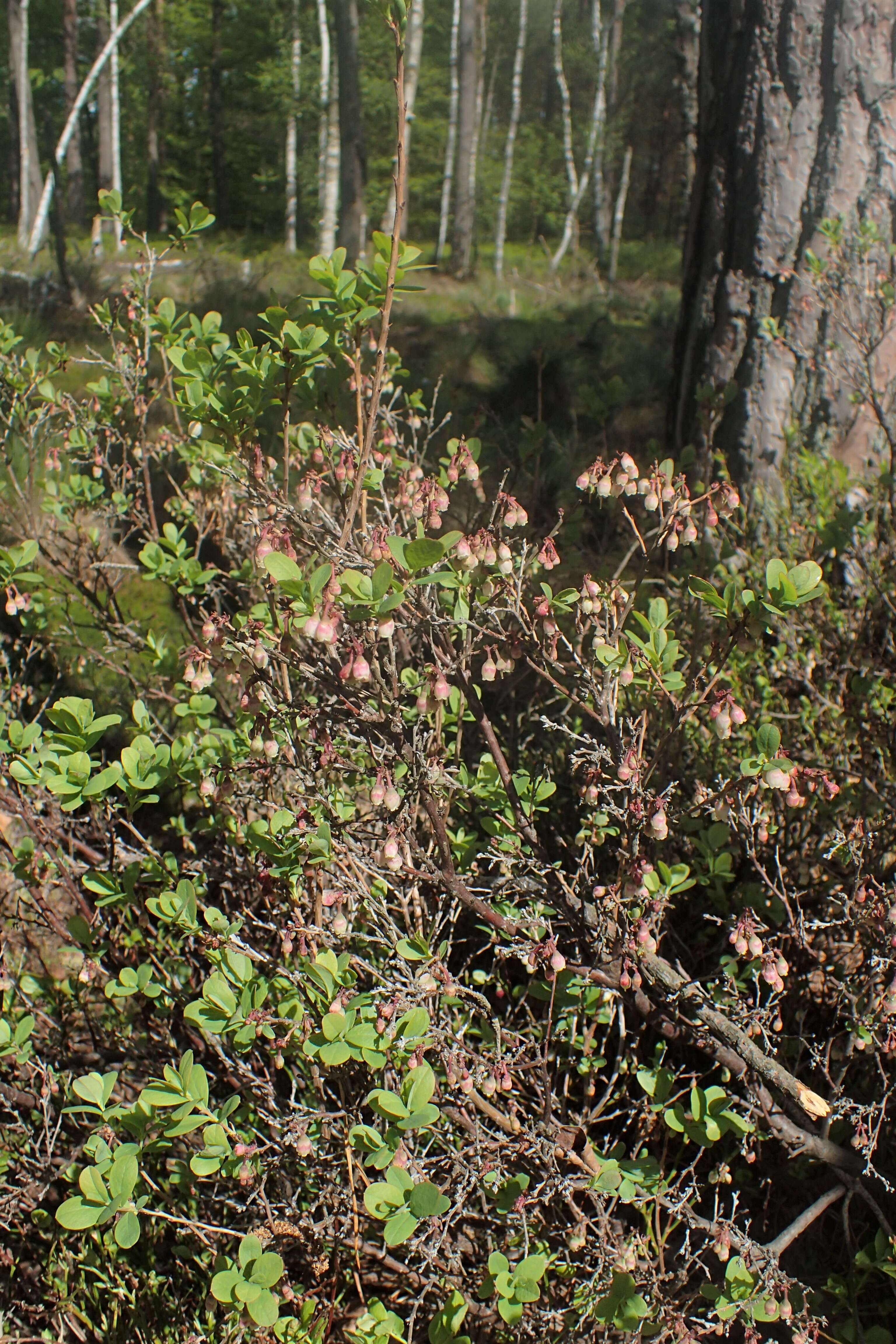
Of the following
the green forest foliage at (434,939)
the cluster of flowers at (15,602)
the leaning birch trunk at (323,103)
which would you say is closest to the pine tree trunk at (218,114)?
the leaning birch trunk at (323,103)

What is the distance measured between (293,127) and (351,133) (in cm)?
1221

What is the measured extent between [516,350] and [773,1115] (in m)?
6.67

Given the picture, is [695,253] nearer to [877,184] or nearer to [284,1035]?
[877,184]

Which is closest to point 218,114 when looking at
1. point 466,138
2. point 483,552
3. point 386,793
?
point 466,138

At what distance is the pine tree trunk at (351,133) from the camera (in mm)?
11078

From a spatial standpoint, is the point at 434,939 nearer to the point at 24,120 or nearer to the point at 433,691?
the point at 433,691

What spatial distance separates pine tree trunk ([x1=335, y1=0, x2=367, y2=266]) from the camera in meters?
11.1

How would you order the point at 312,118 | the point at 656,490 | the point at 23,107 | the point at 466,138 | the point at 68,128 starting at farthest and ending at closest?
1. the point at 312,118
2. the point at 23,107
3. the point at 466,138
4. the point at 68,128
5. the point at 656,490

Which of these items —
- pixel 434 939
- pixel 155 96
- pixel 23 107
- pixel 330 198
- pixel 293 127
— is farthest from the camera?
pixel 155 96

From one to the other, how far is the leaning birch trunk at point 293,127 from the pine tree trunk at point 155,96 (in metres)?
3.85

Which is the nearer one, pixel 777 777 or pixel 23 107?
pixel 777 777

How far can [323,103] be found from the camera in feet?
69.8

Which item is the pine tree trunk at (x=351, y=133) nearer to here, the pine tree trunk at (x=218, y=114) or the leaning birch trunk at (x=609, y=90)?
the leaning birch trunk at (x=609, y=90)

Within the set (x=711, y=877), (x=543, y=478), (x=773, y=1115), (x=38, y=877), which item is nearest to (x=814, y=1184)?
(x=773, y=1115)
